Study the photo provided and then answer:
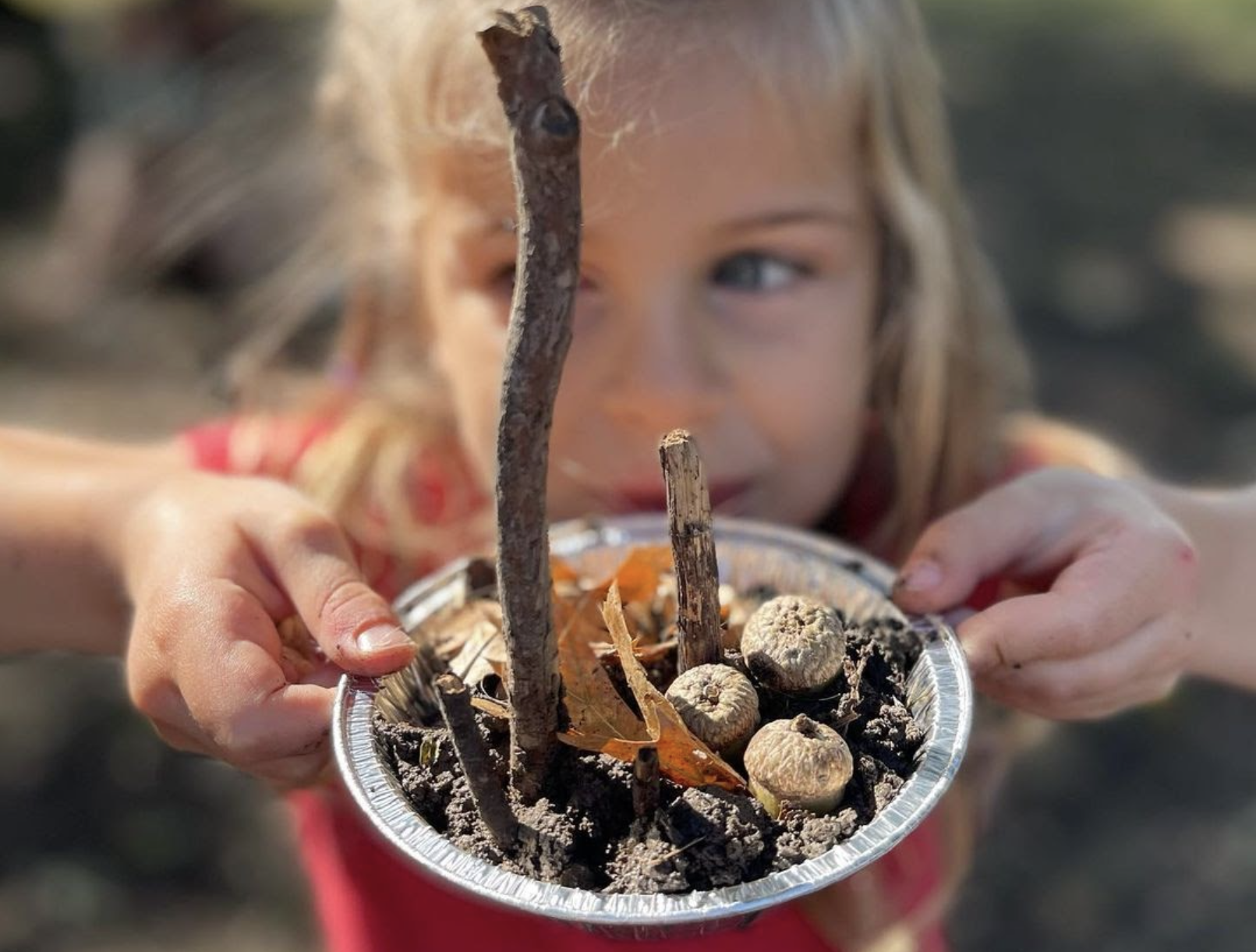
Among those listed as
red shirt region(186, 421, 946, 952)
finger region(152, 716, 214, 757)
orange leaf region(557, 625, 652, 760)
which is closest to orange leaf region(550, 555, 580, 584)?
orange leaf region(557, 625, 652, 760)

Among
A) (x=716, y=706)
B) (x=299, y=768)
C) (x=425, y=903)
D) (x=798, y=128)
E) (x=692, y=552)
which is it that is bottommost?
(x=425, y=903)

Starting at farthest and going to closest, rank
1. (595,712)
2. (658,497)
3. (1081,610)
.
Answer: (658,497)
(1081,610)
(595,712)

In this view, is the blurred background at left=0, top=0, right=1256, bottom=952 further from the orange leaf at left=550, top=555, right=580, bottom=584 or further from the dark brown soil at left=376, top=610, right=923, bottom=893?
the dark brown soil at left=376, top=610, right=923, bottom=893

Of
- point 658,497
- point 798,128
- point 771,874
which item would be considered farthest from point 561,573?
point 798,128

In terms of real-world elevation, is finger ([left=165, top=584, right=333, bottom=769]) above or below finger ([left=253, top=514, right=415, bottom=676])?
below

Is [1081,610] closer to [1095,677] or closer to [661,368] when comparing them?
[1095,677]

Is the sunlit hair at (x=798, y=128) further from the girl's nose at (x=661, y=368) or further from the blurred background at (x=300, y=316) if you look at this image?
the blurred background at (x=300, y=316)
